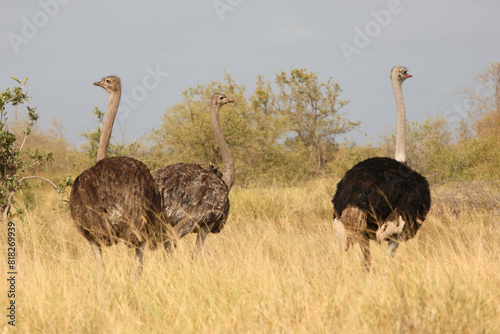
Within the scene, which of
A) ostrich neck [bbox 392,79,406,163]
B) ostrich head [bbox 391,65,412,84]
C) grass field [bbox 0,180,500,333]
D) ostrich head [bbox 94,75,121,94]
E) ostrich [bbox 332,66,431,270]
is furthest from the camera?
ostrich head [bbox 391,65,412,84]

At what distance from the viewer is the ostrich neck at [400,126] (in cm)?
526

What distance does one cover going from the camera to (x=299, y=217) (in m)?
7.42

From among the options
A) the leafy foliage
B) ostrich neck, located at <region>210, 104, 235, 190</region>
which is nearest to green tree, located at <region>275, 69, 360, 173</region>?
the leafy foliage

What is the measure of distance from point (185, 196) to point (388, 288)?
225cm

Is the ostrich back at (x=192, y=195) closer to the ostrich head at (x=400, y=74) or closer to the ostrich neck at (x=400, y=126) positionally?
the ostrich neck at (x=400, y=126)

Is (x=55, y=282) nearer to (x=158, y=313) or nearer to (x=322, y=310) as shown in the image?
(x=158, y=313)

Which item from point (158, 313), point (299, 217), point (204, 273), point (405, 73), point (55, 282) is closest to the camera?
point (158, 313)

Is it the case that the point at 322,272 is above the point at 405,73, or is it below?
below

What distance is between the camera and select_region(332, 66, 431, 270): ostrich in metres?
4.29

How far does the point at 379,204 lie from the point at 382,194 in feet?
0.55

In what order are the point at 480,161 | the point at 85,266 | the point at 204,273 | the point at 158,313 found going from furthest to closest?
the point at 480,161, the point at 85,266, the point at 204,273, the point at 158,313

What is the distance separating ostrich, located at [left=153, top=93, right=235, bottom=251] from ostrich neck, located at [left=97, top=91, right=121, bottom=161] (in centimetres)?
55

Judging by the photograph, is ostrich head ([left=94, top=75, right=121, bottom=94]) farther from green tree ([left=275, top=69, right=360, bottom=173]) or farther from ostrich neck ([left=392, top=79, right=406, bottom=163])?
green tree ([left=275, top=69, right=360, bottom=173])

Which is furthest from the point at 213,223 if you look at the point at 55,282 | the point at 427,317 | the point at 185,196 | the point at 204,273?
the point at 427,317
